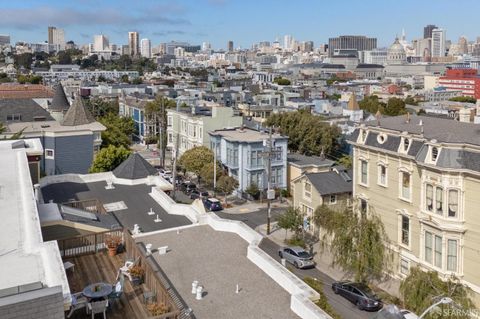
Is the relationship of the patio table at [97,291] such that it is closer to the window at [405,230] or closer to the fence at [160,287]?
the fence at [160,287]

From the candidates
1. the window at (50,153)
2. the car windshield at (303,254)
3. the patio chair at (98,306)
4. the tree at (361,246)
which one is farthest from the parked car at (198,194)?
the patio chair at (98,306)

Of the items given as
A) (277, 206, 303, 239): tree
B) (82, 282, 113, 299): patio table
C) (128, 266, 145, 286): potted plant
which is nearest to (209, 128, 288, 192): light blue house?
(277, 206, 303, 239): tree

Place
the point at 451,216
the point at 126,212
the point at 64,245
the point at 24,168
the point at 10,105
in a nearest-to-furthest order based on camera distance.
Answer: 1. the point at 64,245
2. the point at 24,168
3. the point at 126,212
4. the point at 451,216
5. the point at 10,105

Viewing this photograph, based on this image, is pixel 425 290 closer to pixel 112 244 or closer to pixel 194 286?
pixel 194 286

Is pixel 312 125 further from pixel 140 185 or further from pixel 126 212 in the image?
pixel 126 212

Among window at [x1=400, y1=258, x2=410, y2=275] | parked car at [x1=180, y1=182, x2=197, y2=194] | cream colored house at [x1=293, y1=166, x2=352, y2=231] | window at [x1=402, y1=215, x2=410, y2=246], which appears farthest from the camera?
parked car at [x1=180, y1=182, x2=197, y2=194]

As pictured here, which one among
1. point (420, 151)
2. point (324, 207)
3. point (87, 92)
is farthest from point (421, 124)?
point (87, 92)

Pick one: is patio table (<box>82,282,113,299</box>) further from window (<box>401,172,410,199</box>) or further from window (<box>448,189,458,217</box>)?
window (<box>401,172,410,199</box>)
